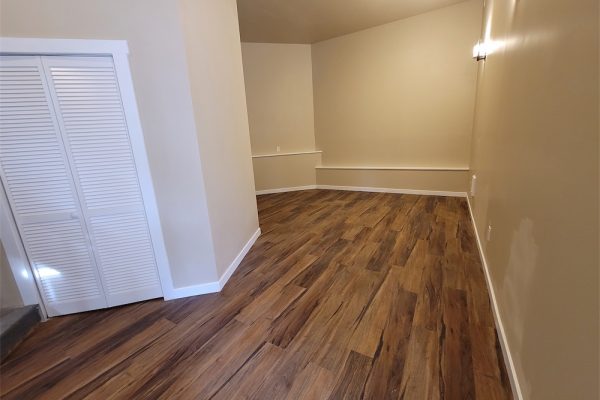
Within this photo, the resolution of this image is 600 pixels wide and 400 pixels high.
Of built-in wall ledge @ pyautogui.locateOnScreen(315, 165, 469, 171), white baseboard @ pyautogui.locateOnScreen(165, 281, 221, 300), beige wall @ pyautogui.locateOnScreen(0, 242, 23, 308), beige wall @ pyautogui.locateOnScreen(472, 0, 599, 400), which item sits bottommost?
white baseboard @ pyautogui.locateOnScreen(165, 281, 221, 300)

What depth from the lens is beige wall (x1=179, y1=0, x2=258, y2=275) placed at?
2.00 metres

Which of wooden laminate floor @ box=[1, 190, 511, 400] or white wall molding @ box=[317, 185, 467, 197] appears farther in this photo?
white wall molding @ box=[317, 185, 467, 197]

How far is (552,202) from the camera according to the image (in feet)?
3.20

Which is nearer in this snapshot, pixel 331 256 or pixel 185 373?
pixel 185 373

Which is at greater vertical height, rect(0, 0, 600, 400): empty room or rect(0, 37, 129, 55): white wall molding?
rect(0, 37, 129, 55): white wall molding

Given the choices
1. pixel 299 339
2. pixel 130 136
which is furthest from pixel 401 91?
pixel 299 339

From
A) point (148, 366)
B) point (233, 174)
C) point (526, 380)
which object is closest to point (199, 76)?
point (233, 174)

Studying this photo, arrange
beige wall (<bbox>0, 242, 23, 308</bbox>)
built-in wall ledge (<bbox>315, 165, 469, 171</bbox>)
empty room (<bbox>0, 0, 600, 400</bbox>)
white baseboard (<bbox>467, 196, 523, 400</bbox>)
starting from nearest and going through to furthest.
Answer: empty room (<bbox>0, 0, 600, 400</bbox>), white baseboard (<bbox>467, 196, 523, 400</bbox>), beige wall (<bbox>0, 242, 23, 308</bbox>), built-in wall ledge (<bbox>315, 165, 469, 171</bbox>)

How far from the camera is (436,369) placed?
140cm

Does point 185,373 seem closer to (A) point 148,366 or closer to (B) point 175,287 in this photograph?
(A) point 148,366

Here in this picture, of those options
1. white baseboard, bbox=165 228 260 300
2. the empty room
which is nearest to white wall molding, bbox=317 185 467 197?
the empty room

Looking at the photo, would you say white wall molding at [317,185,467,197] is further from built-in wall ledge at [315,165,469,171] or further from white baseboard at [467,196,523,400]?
white baseboard at [467,196,523,400]

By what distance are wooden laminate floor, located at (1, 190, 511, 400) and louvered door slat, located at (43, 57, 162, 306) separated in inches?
10.8

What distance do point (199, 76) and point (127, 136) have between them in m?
0.70
